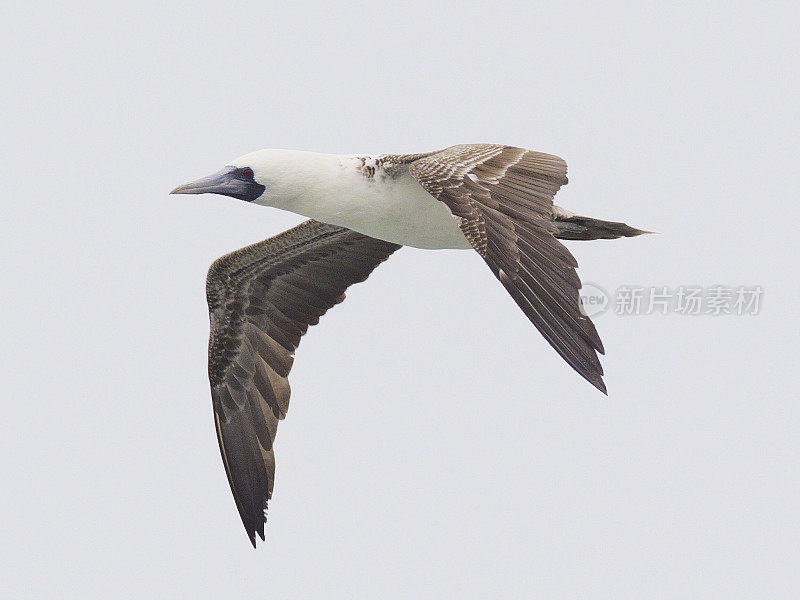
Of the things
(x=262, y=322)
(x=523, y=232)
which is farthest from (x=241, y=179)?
(x=523, y=232)

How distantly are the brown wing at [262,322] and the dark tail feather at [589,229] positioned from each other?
1.77 meters

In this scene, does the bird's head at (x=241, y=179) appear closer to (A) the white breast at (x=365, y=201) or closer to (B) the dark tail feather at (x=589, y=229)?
(A) the white breast at (x=365, y=201)

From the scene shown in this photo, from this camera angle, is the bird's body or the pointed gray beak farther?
the bird's body

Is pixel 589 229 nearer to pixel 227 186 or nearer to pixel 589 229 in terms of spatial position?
pixel 589 229

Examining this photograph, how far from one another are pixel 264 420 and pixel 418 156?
11.0ft

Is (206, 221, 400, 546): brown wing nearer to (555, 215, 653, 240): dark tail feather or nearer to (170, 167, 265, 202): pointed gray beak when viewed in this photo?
(170, 167, 265, 202): pointed gray beak

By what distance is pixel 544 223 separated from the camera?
9.86 m

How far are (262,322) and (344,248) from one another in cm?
111

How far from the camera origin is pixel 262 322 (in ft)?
42.8

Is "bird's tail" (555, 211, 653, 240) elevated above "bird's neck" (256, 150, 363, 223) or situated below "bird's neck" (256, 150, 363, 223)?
below

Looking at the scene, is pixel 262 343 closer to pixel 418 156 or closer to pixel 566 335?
pixel 418 156

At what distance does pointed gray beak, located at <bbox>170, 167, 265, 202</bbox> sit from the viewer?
36.4 ft

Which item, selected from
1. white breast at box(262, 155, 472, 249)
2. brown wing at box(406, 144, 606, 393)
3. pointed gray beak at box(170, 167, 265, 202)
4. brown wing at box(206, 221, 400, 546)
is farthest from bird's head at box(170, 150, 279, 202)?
brown wing at box(206, 221, 400, 546)

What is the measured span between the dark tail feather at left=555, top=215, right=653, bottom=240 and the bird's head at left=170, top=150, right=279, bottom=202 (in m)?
2.60
